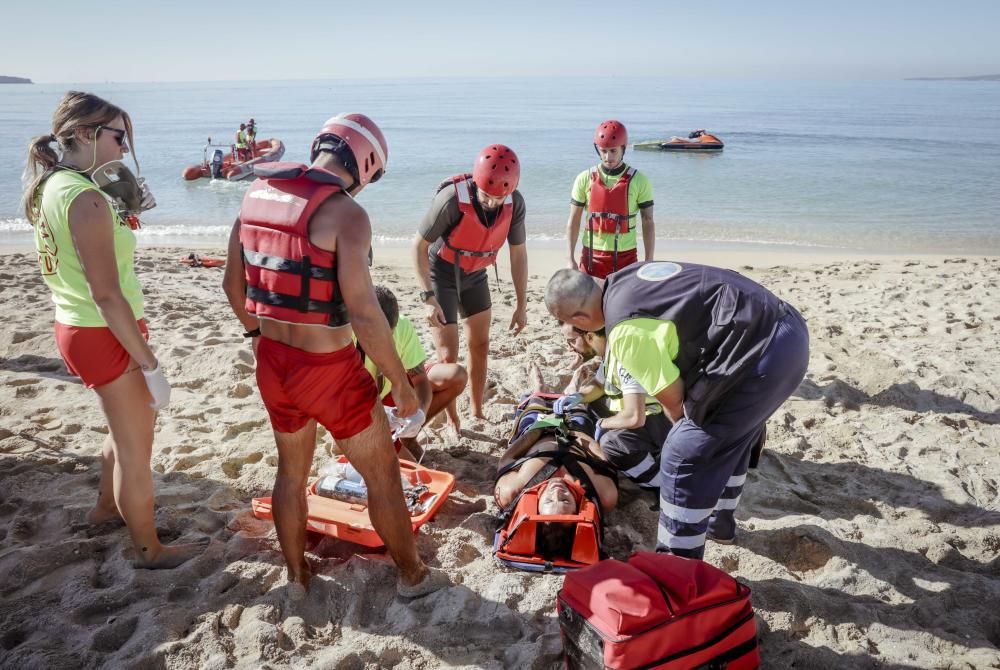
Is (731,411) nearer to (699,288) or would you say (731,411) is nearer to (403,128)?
(699,288)

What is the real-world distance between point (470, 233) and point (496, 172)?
0.46 meters

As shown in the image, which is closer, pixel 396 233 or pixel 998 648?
pixel 998 648

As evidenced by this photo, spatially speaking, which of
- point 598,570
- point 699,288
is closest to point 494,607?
point 598,570

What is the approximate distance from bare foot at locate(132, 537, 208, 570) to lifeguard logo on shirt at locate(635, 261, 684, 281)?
244 cm

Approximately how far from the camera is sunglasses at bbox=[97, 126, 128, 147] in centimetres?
260

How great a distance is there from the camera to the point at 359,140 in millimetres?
2490

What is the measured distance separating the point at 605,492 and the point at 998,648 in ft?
5.82

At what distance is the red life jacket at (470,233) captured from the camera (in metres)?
4.20

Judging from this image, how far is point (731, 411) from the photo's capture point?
8.61ft

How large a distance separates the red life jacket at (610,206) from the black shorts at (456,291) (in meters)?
1.41

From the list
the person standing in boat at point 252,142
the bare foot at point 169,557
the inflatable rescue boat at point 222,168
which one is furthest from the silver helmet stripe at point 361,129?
the person standing in boat at point 252,142

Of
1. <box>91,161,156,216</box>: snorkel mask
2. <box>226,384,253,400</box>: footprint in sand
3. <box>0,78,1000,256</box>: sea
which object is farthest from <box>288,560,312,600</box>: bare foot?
<box>0,78,1000,256</box>: sea

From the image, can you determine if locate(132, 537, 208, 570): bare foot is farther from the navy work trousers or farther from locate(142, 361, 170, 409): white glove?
the navy work trousers

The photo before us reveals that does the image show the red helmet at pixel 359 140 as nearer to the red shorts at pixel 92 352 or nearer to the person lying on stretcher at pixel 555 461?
the red shorts at pixel 92 352
